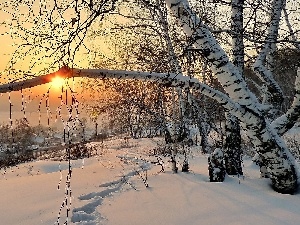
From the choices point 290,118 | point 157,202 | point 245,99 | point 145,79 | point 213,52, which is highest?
point 213,52

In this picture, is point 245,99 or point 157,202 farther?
point 157,202

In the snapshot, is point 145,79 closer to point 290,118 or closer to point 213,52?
point 213,52

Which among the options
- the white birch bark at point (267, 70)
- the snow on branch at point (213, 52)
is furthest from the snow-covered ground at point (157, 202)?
the white birch bark at point (267, 70)

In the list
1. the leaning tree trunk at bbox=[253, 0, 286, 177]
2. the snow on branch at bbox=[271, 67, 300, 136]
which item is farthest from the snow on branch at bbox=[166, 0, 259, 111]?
the leaning tree trunk at bbox=[253, 0, 286, 177]

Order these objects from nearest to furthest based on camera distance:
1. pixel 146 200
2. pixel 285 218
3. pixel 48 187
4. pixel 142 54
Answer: pixel 285 218 → pixel 146 200 → pixel 48 187 → pixel 142 54

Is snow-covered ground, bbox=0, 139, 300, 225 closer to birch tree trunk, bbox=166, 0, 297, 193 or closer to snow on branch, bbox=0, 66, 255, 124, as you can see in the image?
birch tree trunk, bbox=166, 0, 297, 193

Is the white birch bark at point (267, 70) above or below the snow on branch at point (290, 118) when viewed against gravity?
above

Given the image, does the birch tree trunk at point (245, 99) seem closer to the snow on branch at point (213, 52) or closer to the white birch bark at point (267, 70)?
Result: the snow on branch at point (213, 52)

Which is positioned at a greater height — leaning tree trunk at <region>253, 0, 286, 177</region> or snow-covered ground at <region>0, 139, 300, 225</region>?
leaning tree trunk at <region>253, 0, 286, 177</region>

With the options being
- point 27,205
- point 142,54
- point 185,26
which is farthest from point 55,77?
point 142,54

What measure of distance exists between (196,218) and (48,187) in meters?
3.71

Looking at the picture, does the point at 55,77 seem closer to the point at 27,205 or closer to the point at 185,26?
the point at 185,26

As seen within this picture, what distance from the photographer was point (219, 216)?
4070 mm

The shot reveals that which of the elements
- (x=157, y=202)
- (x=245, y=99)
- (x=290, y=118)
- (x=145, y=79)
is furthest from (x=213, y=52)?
(x=157, y=202)
